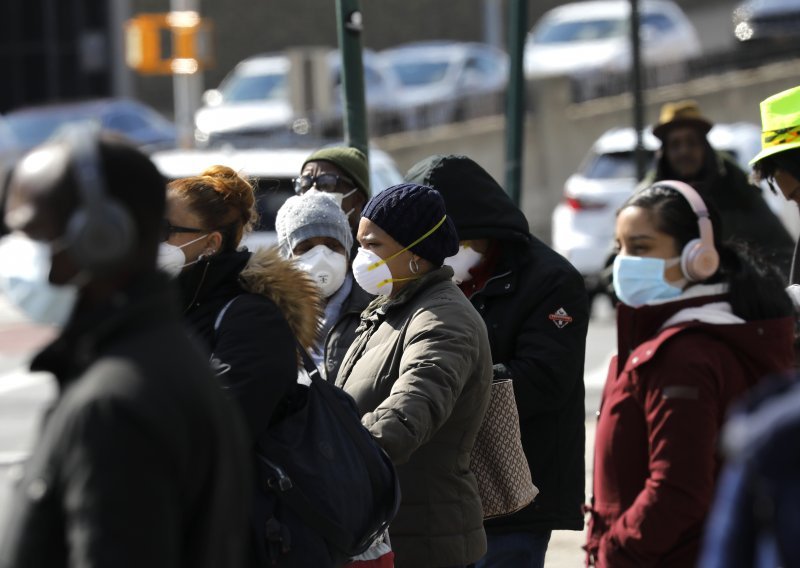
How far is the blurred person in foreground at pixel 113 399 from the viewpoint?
2453 millimetres

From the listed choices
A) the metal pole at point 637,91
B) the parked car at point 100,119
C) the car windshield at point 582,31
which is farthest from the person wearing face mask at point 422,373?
the car windshield at point 582,31

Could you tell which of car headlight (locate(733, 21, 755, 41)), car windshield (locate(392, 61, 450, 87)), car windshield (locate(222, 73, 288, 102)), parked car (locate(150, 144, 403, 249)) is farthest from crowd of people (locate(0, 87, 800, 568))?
car headlight (locate(733, 21, 755, 41))

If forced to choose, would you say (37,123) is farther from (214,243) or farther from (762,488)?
(762,488)

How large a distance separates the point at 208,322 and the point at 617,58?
23076 mm

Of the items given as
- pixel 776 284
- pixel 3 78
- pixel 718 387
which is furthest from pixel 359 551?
pixel 3 78

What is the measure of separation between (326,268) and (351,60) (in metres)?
1.83

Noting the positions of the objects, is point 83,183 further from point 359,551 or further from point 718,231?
point 718,231

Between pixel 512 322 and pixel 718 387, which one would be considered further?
pixel 512 322

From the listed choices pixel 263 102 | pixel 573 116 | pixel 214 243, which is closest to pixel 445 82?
pixel 573 116

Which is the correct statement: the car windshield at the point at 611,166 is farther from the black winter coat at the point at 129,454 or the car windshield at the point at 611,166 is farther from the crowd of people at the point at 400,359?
the black winter coat at the point at 129,454

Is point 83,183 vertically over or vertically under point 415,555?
over

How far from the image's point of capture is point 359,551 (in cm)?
396

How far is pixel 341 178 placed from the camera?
6570 mm

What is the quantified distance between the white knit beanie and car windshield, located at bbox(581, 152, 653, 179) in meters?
11.6
